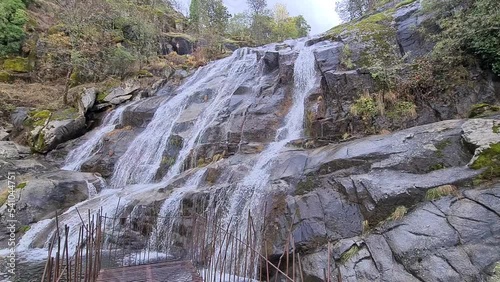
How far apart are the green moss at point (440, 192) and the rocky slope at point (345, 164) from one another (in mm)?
33

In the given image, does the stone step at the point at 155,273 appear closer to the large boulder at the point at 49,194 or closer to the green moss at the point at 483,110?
the large boulder at the point at 49,194

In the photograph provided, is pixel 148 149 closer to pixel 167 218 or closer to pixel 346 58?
pixel 167 218

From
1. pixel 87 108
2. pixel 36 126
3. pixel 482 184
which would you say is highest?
pixel 87 108

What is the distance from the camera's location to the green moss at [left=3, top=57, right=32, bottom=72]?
20.6 metres

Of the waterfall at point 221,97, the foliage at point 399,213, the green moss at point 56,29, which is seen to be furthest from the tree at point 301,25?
the foliage at point 399,213

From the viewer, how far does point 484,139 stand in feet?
20.3

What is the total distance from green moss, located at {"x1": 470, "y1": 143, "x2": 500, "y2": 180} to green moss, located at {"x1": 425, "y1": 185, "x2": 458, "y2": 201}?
1.80 feet

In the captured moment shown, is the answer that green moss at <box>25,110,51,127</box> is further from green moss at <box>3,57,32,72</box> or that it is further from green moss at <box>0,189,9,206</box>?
green moss at <box>0,189,9,206</box>

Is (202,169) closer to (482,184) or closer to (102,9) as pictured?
(482,184)

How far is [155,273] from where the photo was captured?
5.34 meters

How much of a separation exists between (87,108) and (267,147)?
1191 centimetres

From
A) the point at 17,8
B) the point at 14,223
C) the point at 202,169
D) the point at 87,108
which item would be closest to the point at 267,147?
the point at 202,169

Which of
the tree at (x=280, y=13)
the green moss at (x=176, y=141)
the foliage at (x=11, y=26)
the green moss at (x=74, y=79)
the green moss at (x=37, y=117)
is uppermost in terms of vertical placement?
the tree at (x=280, y=13)

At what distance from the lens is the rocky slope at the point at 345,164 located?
5195 mm
